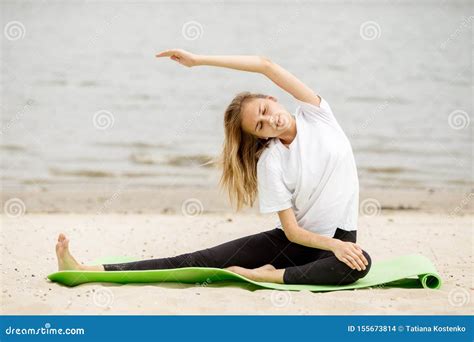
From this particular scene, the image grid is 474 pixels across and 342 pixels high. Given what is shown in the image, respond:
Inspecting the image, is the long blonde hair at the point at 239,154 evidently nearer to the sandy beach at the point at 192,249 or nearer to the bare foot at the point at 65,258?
the sandy beach at the point at 192,249

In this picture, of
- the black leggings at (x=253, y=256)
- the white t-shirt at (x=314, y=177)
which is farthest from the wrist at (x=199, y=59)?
the black leggings at (x=253, y=256)

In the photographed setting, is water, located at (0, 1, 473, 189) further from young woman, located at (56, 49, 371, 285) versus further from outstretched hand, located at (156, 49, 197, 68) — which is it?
outstretched hand, located at (156, 49, 197, 68)

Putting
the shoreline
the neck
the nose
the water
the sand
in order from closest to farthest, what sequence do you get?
the sand
the nose
the neck
the shoreline
the water

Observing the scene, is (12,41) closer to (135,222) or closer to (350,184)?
(135,222)

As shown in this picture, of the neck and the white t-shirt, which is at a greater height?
the neck

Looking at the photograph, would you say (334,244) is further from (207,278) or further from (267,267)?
(207,278)

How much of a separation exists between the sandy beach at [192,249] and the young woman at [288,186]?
0.19 meters

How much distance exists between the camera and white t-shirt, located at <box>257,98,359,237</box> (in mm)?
3854

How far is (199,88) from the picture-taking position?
44.0 ft

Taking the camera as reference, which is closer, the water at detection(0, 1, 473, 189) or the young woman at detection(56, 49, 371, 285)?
the young woman at detection(56, 49, 371, 285)

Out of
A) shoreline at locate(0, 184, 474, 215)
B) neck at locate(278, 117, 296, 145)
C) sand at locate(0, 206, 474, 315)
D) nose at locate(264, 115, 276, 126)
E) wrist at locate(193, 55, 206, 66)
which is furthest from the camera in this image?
shoreline at locate(0, 184, 474, 215)

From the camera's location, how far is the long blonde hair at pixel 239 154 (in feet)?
12.9

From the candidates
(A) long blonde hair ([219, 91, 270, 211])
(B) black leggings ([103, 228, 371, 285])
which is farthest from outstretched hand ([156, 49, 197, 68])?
(B) black leggings ([103, 228, 371, 285])

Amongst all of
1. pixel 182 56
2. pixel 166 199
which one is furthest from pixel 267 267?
pixel 166 199
